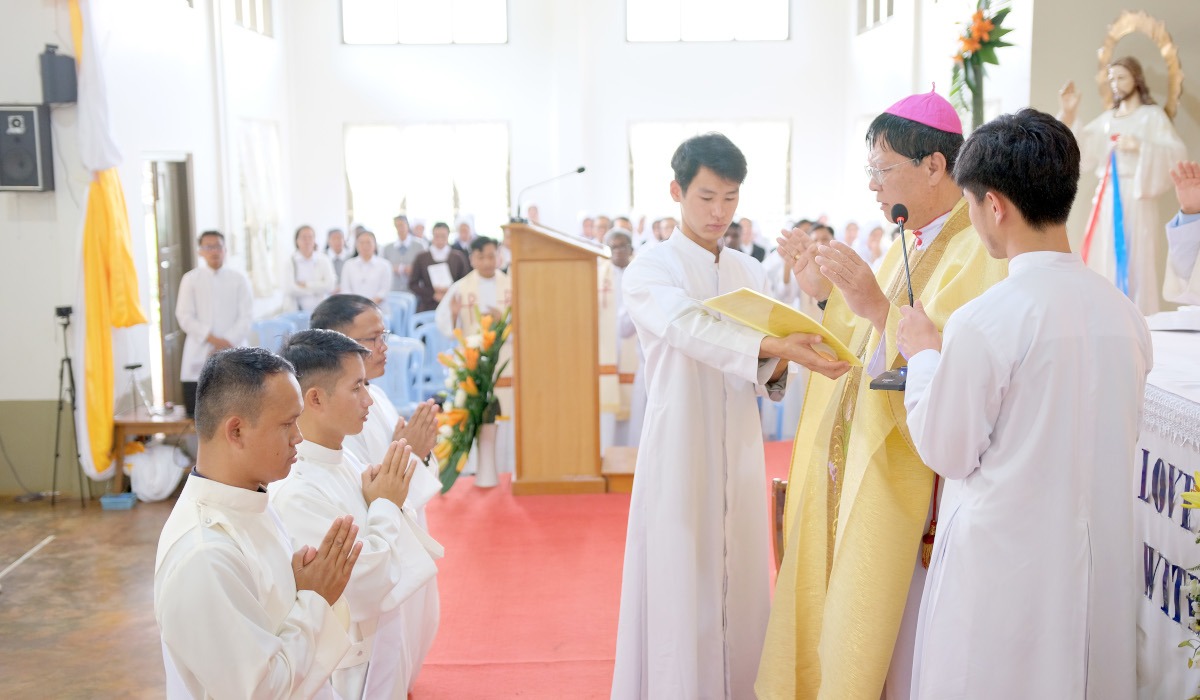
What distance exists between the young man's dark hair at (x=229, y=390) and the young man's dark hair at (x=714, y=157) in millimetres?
1439

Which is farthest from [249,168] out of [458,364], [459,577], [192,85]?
[459,577]

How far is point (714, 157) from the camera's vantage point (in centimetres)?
321

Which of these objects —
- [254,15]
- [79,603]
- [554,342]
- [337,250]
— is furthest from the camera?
[254,15]

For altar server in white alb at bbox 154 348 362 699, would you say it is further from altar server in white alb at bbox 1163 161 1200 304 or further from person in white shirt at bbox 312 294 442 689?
altar server in white alb at bbox 1163 161 1200 304

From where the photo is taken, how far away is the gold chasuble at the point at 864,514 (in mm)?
2697

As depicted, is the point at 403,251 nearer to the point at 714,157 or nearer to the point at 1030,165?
the point at 714,157

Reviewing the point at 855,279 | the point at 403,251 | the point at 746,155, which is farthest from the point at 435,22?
the point at 855,279

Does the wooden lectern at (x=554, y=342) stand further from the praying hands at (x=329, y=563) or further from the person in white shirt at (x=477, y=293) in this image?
the praying hands at (x=329, y=563)

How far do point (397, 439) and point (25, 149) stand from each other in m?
5.11

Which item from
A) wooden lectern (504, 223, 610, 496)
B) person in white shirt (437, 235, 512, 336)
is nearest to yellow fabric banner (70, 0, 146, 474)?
person in white shirt (437, 235, 512, 336)

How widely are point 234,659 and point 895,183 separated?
1.81 meters

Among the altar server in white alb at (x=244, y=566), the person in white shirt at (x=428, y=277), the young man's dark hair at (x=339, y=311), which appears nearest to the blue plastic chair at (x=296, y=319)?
the person in white shirt at (x=428, y=277)

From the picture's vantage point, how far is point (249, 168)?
44.0 ft

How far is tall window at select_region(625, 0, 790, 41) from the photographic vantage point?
1689 cm
